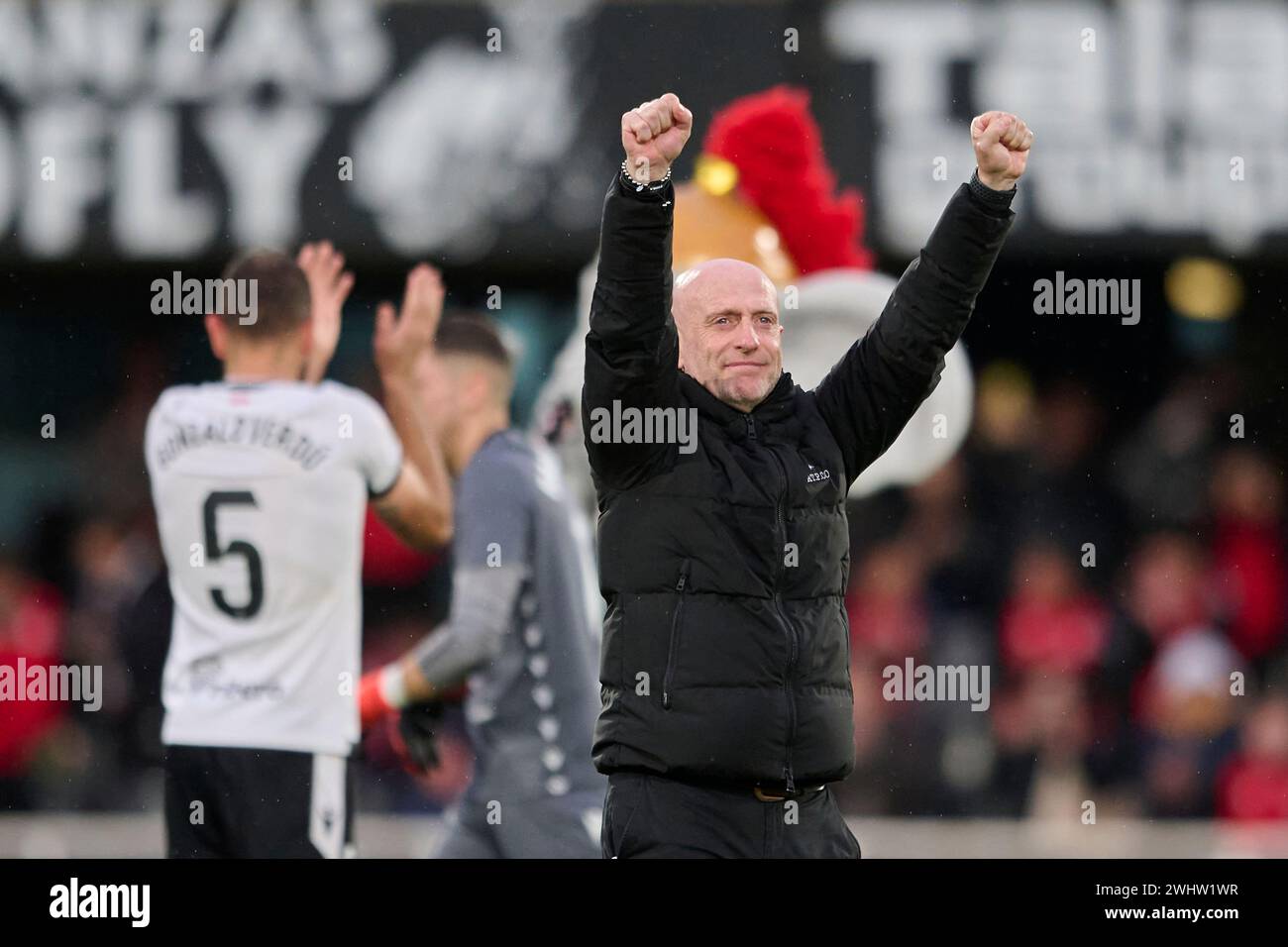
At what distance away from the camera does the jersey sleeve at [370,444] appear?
587 centimetres

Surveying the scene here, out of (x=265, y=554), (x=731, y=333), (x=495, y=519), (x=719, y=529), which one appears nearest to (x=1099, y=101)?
(x=495, y=519)

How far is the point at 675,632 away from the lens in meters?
3.44

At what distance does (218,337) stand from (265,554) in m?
0.71

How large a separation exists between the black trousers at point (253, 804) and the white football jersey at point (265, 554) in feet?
0.24

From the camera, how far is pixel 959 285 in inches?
144

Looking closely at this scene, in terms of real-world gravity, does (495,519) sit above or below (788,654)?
above

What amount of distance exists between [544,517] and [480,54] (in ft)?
5.26

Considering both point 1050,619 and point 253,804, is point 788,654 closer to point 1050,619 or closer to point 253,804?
point 253,804

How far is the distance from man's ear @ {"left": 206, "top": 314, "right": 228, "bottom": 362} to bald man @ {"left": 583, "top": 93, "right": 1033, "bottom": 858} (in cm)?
266

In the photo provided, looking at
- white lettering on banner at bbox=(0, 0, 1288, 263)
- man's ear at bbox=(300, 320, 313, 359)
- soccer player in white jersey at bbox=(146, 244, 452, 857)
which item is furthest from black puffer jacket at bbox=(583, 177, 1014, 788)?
white lettering on banner at bbox=(0, 0, 1288, 263)

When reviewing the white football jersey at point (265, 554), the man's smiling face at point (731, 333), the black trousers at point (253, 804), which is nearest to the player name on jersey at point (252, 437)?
the white football jersey at point (265, 554)

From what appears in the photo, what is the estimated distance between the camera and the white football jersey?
18.8ft

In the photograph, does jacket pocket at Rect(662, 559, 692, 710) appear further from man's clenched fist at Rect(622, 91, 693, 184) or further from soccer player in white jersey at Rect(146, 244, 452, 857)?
soccer player in white jersey at Rect(146, 244, 452, 857)

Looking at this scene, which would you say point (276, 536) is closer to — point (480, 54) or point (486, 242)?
point (486, 242)
